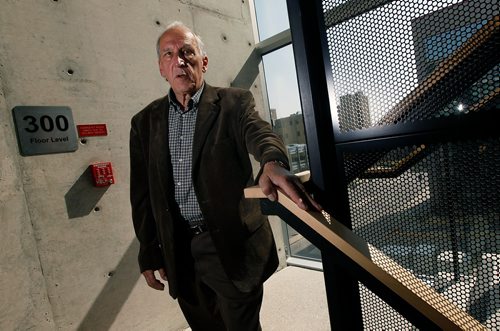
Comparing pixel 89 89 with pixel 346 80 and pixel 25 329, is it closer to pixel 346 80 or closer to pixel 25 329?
pixel 25 329

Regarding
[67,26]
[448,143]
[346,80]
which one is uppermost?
[67,26]

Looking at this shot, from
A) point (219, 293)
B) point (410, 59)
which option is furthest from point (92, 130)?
point (410, 59)

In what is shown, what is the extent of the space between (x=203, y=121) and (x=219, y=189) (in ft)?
1.06

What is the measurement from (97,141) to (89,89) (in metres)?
0.37

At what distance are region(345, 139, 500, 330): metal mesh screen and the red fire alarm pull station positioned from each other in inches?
70.0

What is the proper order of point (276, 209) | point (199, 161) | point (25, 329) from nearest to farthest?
1. point (276, 209)
2. point (199, 161)
3. point (25, 329)

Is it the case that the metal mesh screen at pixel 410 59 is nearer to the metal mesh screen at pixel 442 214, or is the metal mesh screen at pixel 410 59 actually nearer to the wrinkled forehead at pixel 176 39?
the metal mesh screen at pixel 442 214

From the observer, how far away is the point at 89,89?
77.9 inches

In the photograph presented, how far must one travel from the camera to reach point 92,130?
1.98m

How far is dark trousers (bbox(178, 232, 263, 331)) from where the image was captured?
4.23 feet

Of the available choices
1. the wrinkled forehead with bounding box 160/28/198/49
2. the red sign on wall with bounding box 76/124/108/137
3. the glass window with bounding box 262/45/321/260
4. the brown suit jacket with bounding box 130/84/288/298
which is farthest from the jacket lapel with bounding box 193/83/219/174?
the glass window with bounding box 262/45/321/260

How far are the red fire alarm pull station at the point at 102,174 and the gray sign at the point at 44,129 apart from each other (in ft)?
0.59

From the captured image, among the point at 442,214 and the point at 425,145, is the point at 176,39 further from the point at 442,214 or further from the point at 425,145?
the point at 442,214

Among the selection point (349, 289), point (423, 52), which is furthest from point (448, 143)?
point (349, 289)
